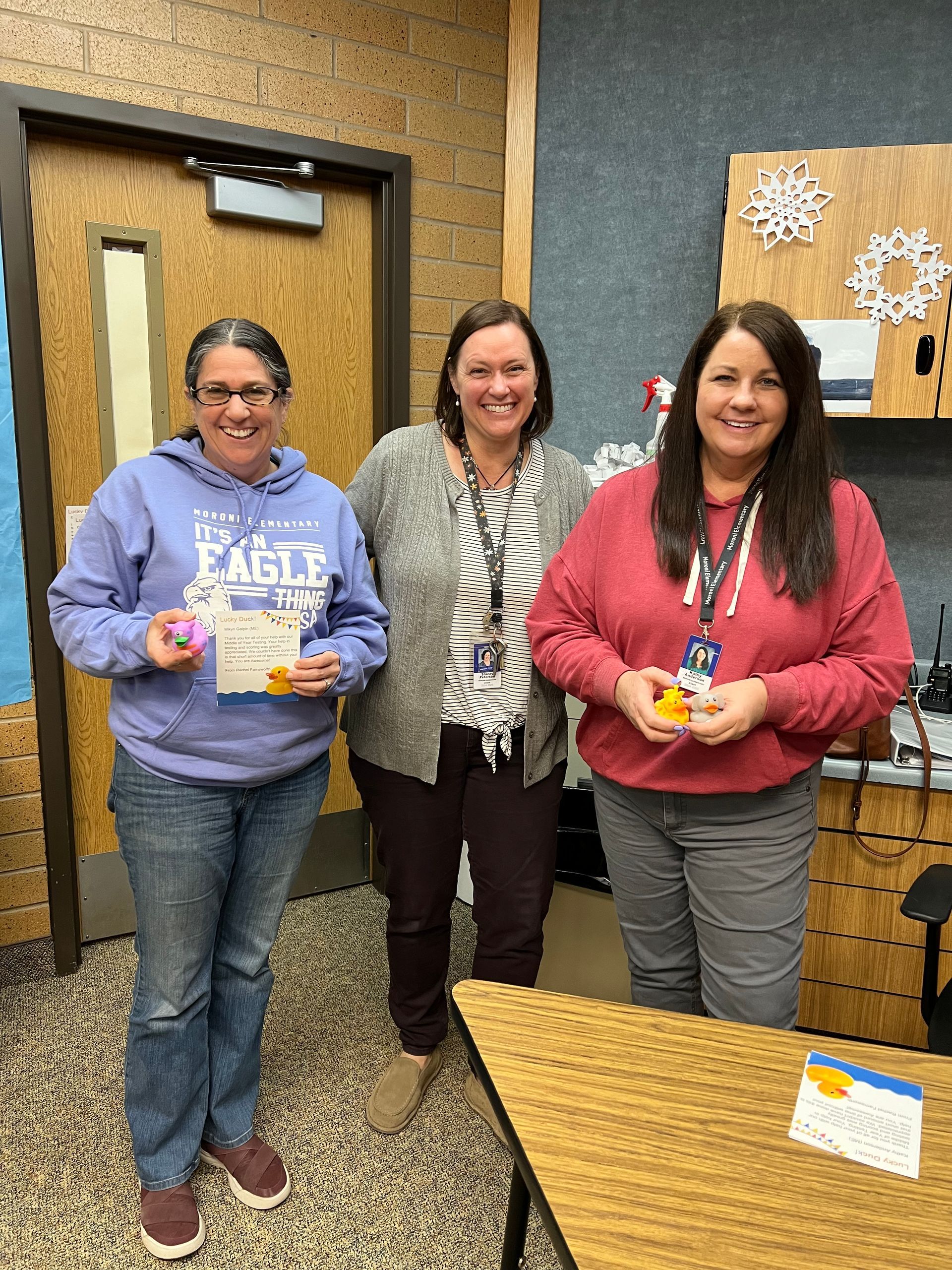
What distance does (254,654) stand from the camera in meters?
1.46

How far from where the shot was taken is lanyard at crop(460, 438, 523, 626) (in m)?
1.77

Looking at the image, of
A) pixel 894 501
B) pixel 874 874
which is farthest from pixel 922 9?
pixel 874 874

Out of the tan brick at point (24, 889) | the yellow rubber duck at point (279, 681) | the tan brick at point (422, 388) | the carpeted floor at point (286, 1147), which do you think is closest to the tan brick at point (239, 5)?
the tan brick at point (422, 388)

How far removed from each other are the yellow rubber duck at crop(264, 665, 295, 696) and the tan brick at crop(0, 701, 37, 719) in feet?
4.01

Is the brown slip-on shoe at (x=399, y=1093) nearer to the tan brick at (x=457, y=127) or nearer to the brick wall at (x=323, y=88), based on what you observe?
the brick wall at (x=323, y=88)

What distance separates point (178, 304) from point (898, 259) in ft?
6.28

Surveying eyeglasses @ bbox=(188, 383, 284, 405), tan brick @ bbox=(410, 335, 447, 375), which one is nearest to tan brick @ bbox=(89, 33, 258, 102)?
tan brick @ bbox=(410, 335, 447, 375)

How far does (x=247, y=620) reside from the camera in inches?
57.1

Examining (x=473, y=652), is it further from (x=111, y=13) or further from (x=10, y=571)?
(x=111, y=13)

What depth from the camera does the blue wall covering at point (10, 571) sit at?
2.23 m

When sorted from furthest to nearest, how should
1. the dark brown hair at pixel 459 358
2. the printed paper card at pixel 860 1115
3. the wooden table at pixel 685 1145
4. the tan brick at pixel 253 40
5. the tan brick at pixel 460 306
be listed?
the tan brick at pixel 460 306
the tan brick at pixel 253 40
the dark brown hair at pixel 459 358
the printed paper card at pixel 860 1115
the wooden table at pixel 685 1145

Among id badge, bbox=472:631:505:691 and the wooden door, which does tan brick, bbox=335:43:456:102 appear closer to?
the wooden door

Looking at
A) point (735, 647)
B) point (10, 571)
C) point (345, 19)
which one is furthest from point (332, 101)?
point (735, 647)

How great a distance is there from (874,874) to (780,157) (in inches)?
70.9
